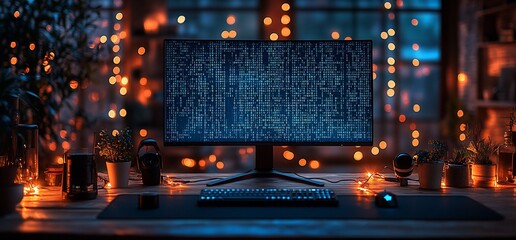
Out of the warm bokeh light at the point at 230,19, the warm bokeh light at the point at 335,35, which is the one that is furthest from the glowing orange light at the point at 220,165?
the warm bokeh light at the point at 335,35

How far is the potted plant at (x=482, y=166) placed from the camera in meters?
2.39

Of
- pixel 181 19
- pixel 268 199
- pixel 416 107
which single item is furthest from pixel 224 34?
pixel 268 199

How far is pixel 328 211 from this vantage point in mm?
1925

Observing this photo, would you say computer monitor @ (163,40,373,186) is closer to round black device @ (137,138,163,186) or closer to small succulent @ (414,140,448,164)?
→ round black device @ (137,138,163,186)

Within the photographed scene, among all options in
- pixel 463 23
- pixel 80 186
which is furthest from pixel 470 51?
pixel 80 186

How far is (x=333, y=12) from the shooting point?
514 cm

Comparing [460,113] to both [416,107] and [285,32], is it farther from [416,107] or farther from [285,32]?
[285,32]

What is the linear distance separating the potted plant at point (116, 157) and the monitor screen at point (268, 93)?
0.57ft

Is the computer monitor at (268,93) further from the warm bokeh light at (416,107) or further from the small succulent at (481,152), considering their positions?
the warm bokeh light at (416,107)

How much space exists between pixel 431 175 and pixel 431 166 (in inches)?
1.3

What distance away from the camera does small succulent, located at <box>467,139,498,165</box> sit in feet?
7.91

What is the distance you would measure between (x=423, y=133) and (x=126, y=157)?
3403mm

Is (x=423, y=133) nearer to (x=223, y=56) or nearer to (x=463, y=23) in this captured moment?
(x=463, y=23)

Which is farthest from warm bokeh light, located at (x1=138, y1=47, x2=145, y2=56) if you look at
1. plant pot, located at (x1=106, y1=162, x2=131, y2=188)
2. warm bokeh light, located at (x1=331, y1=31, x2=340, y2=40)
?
plant pot, located at (x1=106, y1=162, x2=131, y2=188)
